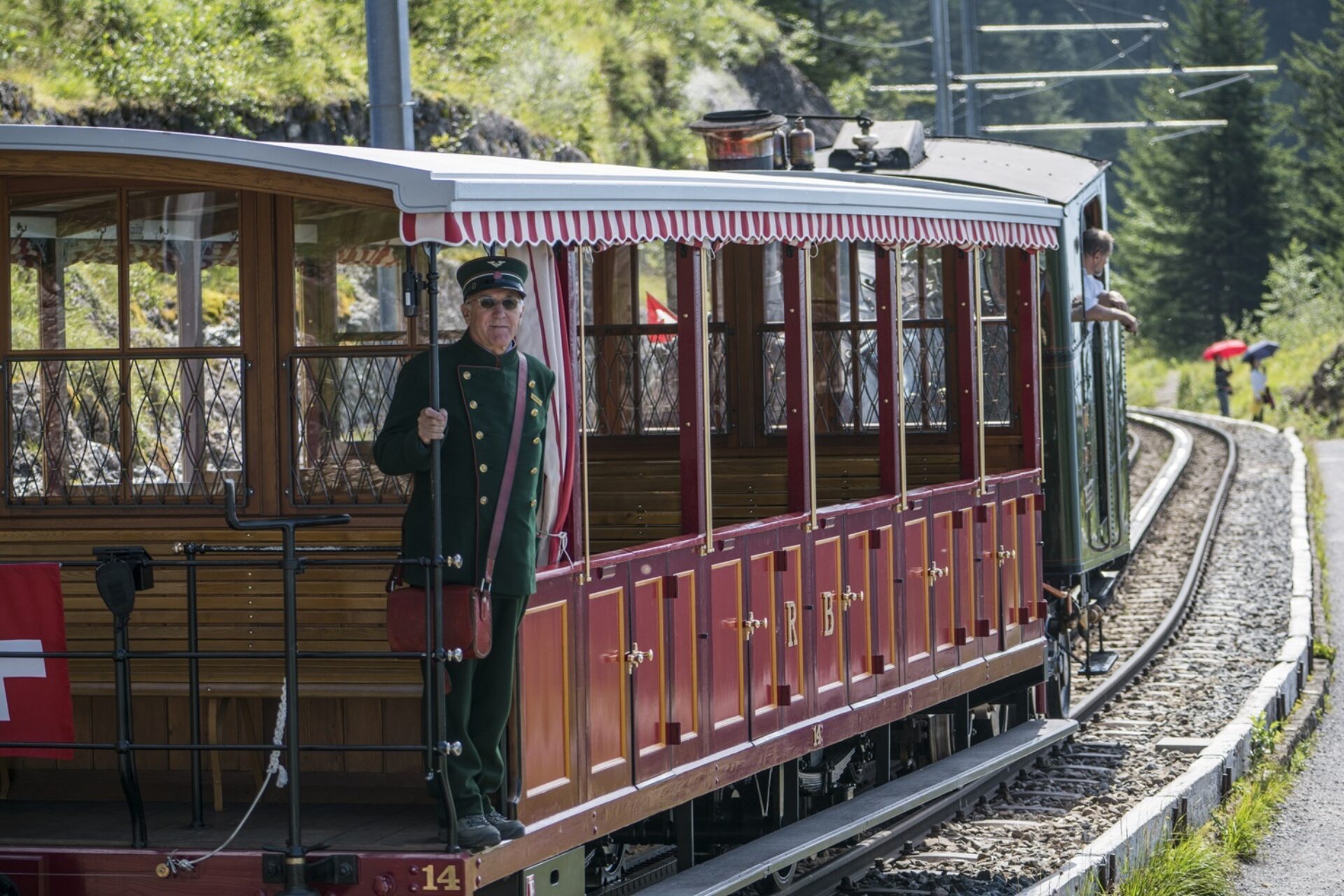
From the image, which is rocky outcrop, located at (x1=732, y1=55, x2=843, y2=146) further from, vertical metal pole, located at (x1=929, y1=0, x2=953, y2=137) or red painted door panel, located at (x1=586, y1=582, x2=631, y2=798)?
red painted door panel, located at (x1=586, y1=582, x2=631, y2=798)

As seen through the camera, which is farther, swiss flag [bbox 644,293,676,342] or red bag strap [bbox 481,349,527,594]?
swiss flag [bbox 644,293,676,342]

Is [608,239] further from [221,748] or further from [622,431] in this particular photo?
[622,431]

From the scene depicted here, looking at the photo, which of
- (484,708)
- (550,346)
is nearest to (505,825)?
(484,708)

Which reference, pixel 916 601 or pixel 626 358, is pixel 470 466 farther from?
pixel 626 358

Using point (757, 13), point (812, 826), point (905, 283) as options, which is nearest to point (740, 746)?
point (812, 826)

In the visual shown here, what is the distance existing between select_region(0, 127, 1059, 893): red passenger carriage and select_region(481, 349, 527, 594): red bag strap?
22 cm

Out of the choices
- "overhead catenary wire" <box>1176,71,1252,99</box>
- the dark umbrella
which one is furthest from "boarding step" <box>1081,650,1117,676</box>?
the dark umbrella

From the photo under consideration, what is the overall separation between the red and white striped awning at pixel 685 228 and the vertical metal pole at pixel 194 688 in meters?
1.29

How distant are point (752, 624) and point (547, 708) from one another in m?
1.48

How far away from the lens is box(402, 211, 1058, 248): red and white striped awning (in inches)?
199

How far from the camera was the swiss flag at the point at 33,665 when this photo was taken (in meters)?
A: 5.84

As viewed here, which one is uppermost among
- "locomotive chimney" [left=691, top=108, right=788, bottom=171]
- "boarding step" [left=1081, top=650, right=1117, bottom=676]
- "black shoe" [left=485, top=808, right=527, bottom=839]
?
"locomotive chimney" [left=691, top=108, right=788, bottom=171]

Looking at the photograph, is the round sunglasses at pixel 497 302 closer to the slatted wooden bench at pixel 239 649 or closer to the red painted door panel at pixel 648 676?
the slatted wooden bench at pixel 239 649

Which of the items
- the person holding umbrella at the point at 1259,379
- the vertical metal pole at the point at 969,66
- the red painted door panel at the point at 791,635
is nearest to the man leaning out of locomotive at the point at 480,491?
the red painted door panel at the point at 791,635
